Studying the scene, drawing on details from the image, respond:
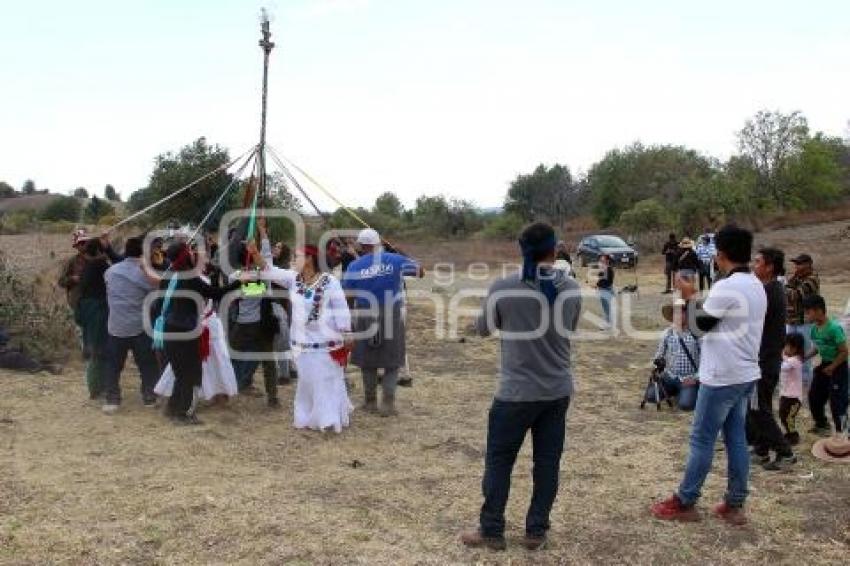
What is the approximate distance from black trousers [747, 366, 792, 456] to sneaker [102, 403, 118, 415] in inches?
204

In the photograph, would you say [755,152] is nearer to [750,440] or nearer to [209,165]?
[209,165]

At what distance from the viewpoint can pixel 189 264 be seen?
21.6 ft

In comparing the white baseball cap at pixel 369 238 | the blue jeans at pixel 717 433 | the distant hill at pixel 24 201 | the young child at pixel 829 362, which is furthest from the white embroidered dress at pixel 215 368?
the distant hill at pixel 24 201

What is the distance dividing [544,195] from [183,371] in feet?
162

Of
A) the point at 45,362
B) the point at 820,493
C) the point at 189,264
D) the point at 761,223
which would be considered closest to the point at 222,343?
the point at 189,264

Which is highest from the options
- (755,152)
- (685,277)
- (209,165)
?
(755,152)

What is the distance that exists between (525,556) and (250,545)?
4.83 ft

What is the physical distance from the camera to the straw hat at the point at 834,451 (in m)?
5.86

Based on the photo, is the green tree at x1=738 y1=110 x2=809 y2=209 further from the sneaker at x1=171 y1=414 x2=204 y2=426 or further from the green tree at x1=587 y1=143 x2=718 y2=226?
the sneaker at x1=171 y1=414 x2=204 y2=426

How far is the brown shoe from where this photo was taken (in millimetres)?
4340

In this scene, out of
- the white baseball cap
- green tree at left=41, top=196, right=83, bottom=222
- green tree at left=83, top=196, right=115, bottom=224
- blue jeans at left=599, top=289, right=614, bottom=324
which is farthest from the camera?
green tree at left=41, top=196, right=83, bottom=222

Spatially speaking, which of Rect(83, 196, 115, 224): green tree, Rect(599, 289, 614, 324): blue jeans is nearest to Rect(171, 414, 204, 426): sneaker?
Rect(599, 289, 614, 324): blue jeans

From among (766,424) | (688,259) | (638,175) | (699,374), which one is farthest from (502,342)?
(638,175)

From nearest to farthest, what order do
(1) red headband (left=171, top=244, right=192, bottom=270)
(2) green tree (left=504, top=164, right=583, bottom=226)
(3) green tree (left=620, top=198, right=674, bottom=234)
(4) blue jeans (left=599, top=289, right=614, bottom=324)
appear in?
(1) red headband (left=171, top=244, right=192, bottom=270), (4) blue jeans (left=599, top=289, right=614, bottom=324), (3) green tree (left=620, top=198, right=674, bottom=234), (2) green tree (left=504, top=164, right=583, bottom=226)
